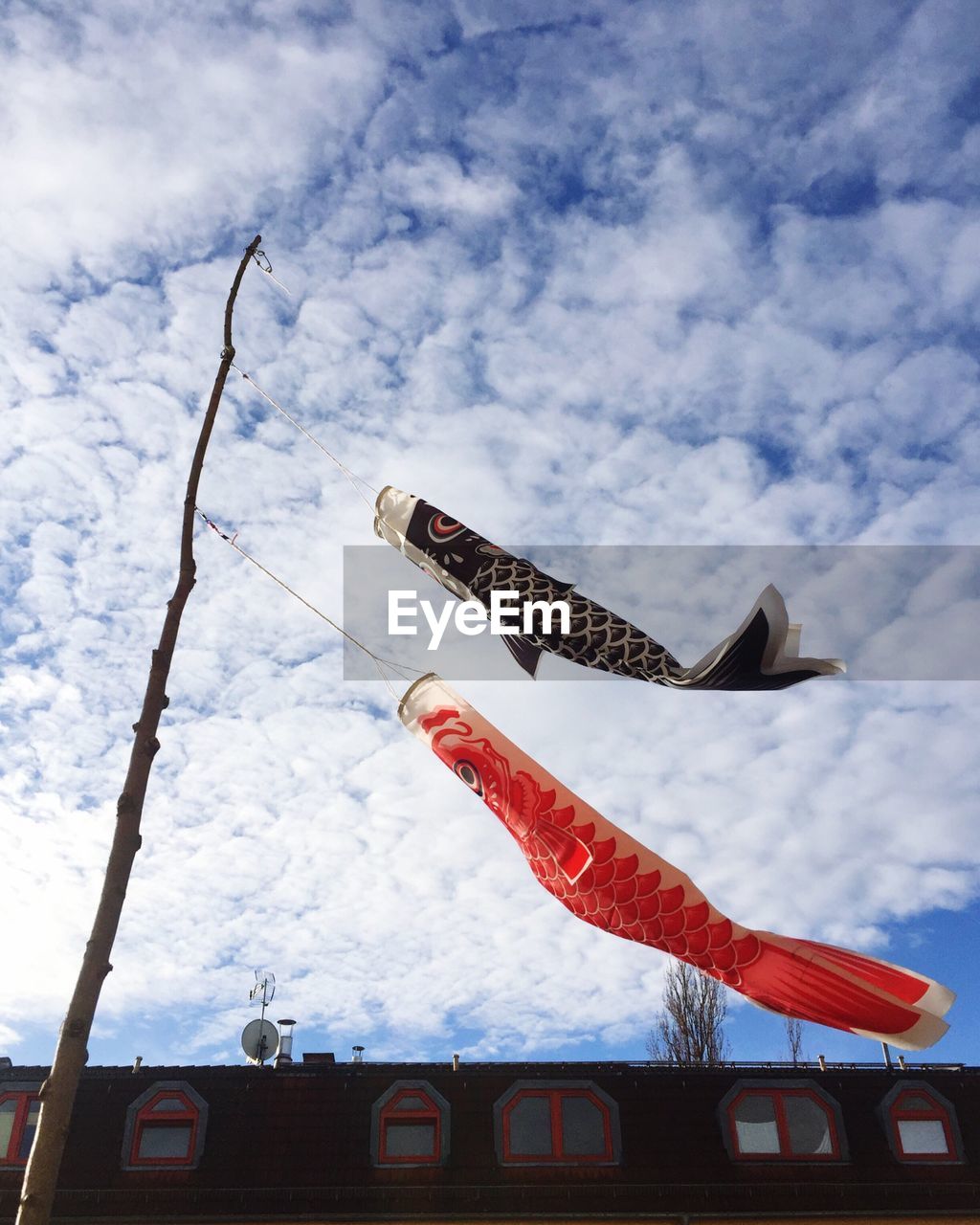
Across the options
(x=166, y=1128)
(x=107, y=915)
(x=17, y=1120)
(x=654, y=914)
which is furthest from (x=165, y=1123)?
(x=107, y=915)

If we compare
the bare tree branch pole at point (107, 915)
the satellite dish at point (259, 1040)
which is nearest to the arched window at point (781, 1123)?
the satellite dish at point (259, 1040)

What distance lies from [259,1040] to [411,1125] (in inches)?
173

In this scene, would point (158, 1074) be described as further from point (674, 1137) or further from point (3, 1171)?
point (674, 1137)

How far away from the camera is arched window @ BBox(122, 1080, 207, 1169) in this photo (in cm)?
1870

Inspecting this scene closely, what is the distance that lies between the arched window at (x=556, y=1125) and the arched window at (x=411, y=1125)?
104 cm

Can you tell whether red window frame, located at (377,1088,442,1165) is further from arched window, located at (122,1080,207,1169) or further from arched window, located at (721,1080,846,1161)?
arched window, located at (721,1080,846,1161)

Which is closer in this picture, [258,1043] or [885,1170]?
[885,1170]

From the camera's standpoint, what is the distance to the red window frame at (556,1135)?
18969mm

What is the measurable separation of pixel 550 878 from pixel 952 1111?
15.5 meters

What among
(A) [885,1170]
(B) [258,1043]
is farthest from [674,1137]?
(B) [258,1043]

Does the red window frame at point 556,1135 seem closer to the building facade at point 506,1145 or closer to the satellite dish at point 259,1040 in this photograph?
the building facade at point 506,1145

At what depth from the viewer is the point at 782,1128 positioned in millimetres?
19828

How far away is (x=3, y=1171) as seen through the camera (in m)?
18.7

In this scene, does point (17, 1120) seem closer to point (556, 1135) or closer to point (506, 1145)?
point (506, 1145)
